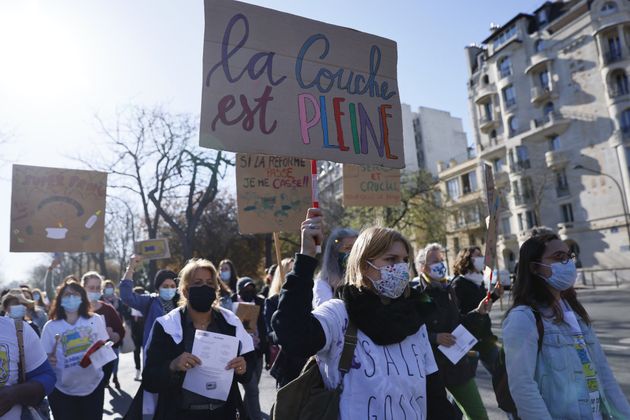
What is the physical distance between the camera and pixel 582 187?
115 ft

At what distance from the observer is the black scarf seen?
82.7 inches

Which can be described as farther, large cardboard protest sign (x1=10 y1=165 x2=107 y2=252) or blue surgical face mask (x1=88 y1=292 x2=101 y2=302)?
large cardboard protest sign (x1=10 y1=165 x2=107 y2=252)

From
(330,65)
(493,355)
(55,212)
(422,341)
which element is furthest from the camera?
(55,212)

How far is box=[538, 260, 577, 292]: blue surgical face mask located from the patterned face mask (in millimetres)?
1101

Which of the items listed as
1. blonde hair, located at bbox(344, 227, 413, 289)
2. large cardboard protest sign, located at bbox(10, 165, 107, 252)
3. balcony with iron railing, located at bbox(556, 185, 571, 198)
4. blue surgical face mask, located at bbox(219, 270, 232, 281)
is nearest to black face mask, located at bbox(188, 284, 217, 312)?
blonde hair, located at bbox(344, 227, 413, 289)

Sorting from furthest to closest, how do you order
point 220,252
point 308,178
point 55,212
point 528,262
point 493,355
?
point 220,252 → point 55,212 → point 308,178 → point 493,355 → point 528,262

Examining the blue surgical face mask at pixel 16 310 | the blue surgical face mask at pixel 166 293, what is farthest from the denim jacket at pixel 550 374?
the blue surgical face mask at pixel 16 310

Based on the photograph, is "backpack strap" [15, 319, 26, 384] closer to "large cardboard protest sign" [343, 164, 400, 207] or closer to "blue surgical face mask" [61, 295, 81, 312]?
"blue surgical face mask" [61, 295, 81, 312]

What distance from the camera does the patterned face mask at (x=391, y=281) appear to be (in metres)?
2.26

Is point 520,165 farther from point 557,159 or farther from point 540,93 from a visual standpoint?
point 540,93

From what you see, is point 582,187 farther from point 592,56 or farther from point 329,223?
point 329,223

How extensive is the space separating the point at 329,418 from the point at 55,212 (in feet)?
20.9

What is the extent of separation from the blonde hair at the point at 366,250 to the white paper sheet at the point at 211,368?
1386mm

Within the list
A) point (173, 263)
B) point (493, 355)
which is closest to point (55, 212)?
point (493, 355)
